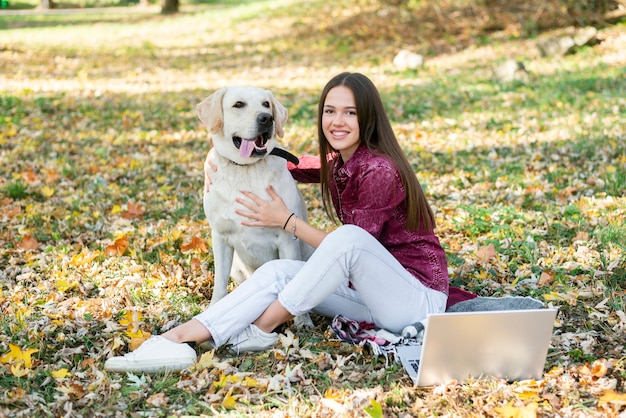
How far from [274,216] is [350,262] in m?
0.61

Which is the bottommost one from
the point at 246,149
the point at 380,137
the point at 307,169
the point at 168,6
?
the point at 307,169

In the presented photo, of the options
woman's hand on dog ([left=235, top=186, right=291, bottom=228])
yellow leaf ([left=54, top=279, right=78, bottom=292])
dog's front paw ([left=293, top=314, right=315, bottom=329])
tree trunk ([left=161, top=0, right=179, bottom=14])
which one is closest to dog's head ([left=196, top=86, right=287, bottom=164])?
woman's hand on dog ([left=235, top=186, right=291, bottom=228])

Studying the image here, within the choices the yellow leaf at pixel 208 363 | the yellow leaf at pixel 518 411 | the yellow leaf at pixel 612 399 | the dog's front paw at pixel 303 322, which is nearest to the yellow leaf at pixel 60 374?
the yellow leaf at pixel 208 363

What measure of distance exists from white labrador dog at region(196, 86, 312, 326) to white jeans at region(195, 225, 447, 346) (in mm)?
409

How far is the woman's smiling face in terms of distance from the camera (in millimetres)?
3461

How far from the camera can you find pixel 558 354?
3.30 m

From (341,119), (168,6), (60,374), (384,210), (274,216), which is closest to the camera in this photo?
(60,374)

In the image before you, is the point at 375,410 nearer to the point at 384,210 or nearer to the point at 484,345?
the point at 484,345

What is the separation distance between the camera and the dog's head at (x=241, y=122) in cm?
373

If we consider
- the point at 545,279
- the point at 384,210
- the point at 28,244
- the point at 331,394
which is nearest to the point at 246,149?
the point at 384,210

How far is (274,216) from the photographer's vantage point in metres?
3.61

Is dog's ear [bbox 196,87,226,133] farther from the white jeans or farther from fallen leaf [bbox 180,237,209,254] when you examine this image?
fallen leaf [bbox 180,237,209,254]

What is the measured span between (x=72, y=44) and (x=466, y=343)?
1834 centimetres

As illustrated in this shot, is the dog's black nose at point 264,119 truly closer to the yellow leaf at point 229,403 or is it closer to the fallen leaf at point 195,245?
the fallen leaf at point 195,245
